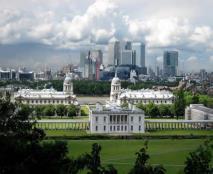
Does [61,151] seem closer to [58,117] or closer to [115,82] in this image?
[58,117]

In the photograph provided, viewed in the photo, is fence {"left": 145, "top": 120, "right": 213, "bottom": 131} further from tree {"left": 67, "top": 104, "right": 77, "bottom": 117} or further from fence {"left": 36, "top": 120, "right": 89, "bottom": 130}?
tree {"left": 67, "top": 104, "right": 77, "bottom": 117}

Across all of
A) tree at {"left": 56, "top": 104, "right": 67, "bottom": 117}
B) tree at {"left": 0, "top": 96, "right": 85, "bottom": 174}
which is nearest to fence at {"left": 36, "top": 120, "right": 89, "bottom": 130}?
tree at {"left": 56, "top": 104, "right": 67, "bottom": 117}

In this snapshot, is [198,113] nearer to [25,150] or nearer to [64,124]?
[64,124]

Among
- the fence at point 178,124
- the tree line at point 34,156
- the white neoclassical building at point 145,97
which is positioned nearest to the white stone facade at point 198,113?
the fence at point 178,124

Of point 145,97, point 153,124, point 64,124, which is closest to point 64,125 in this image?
point 64,124

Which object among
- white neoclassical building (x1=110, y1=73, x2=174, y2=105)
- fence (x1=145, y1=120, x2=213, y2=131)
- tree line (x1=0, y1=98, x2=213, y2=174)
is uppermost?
tree line (x1=0, y1=98, x2=213, y2=174)

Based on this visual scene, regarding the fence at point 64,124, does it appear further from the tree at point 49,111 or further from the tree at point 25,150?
the tree at point 25,150
